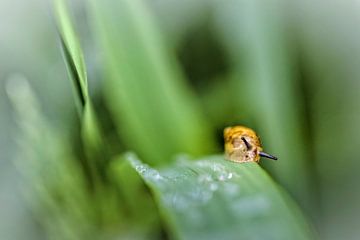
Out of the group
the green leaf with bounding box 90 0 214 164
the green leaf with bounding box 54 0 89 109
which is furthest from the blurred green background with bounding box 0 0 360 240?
the green leaf with bounding box 54 0 89 109

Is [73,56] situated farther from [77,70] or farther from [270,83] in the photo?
[270,83]

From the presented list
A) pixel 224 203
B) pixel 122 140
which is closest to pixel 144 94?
pixel 122 140

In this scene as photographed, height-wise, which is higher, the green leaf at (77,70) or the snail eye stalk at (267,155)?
the green leaf at (77,70)

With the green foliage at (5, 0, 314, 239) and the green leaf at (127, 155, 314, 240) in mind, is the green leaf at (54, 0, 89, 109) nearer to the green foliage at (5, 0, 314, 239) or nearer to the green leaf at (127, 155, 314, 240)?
the green foliage at (5, 0, 314, 239)

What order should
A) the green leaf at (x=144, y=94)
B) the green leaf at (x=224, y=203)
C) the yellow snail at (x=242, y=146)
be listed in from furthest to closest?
1. the green leaf at (x=144, y=94)
2. the yellow snail at (x=242, y=146)
3. the green leaf at (x=224, y=203)

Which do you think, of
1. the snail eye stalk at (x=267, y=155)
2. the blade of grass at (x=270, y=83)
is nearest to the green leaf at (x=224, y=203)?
the snail eye stalk at (x=267, y=155)

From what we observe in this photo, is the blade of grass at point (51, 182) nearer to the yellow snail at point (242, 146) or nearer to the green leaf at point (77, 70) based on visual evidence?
the green leaf at point (77, 70)
